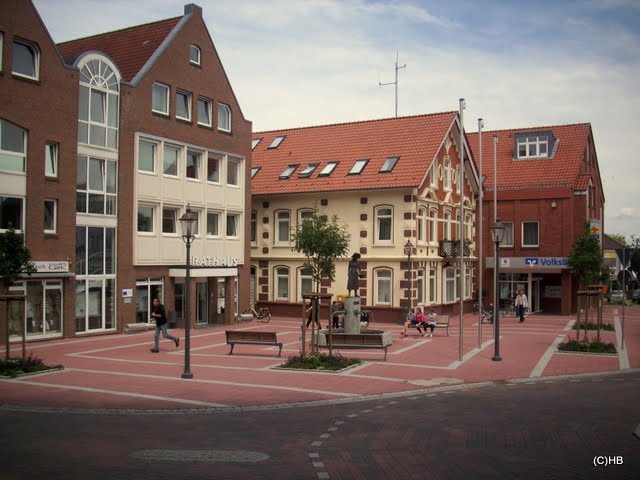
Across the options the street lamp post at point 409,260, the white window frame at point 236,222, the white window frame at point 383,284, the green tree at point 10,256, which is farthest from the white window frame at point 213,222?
the green tree at point 10,256

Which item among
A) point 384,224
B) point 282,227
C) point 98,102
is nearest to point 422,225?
point 384,224

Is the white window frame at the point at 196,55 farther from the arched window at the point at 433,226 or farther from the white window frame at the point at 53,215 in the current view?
the arched window at the point at 433,226

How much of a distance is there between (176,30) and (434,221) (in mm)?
16917

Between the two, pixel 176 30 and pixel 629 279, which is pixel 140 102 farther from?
pixel 629 279

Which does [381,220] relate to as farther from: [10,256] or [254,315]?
[10,256]

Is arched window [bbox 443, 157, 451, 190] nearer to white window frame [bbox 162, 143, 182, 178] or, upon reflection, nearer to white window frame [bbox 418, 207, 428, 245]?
white window frame [bbox 418, 207, 428, 245]

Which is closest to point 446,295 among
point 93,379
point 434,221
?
point 434,221

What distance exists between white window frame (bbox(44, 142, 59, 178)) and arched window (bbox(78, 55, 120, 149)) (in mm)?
1391

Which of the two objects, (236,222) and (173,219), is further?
(236,222)

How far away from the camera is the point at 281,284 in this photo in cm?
4178

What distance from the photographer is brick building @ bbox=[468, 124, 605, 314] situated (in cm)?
4412

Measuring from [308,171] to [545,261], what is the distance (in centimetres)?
1537

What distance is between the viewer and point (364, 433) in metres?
12.0

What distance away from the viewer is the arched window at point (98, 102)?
93.9ft
